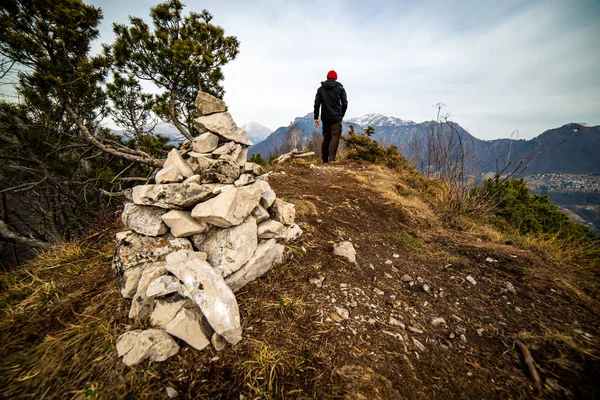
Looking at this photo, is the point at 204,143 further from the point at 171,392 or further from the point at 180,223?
the point at 171,392

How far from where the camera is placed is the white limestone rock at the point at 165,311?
1.89m

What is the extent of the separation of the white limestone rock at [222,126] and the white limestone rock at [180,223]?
1.21 meters

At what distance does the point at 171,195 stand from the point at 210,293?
1193 millimetres

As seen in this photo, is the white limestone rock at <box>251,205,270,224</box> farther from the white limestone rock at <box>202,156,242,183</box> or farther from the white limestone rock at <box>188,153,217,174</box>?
the white limestone rock at <box>188,153,217,174</box>

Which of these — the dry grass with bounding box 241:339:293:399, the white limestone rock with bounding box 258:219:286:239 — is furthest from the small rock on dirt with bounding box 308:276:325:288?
the dry grass with bounding box 241:339:293:399

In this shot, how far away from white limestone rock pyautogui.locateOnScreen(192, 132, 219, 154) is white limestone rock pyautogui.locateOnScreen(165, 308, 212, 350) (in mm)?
1969

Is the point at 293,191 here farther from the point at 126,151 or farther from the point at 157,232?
the point at 126,151

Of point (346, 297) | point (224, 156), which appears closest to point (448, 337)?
point (346, 297)

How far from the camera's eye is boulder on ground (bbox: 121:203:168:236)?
239 cm

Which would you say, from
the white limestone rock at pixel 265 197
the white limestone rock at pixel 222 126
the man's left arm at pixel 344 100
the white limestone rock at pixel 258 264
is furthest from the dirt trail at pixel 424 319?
the man's left arm at pixel 344 100

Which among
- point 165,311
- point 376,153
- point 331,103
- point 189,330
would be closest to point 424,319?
point 189,330

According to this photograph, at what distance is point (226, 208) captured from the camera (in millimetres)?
2334

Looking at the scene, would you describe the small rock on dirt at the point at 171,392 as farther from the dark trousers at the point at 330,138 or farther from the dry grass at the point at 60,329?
the dark trousers at the point at 330,138

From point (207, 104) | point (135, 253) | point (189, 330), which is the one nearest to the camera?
point (189, 330)
